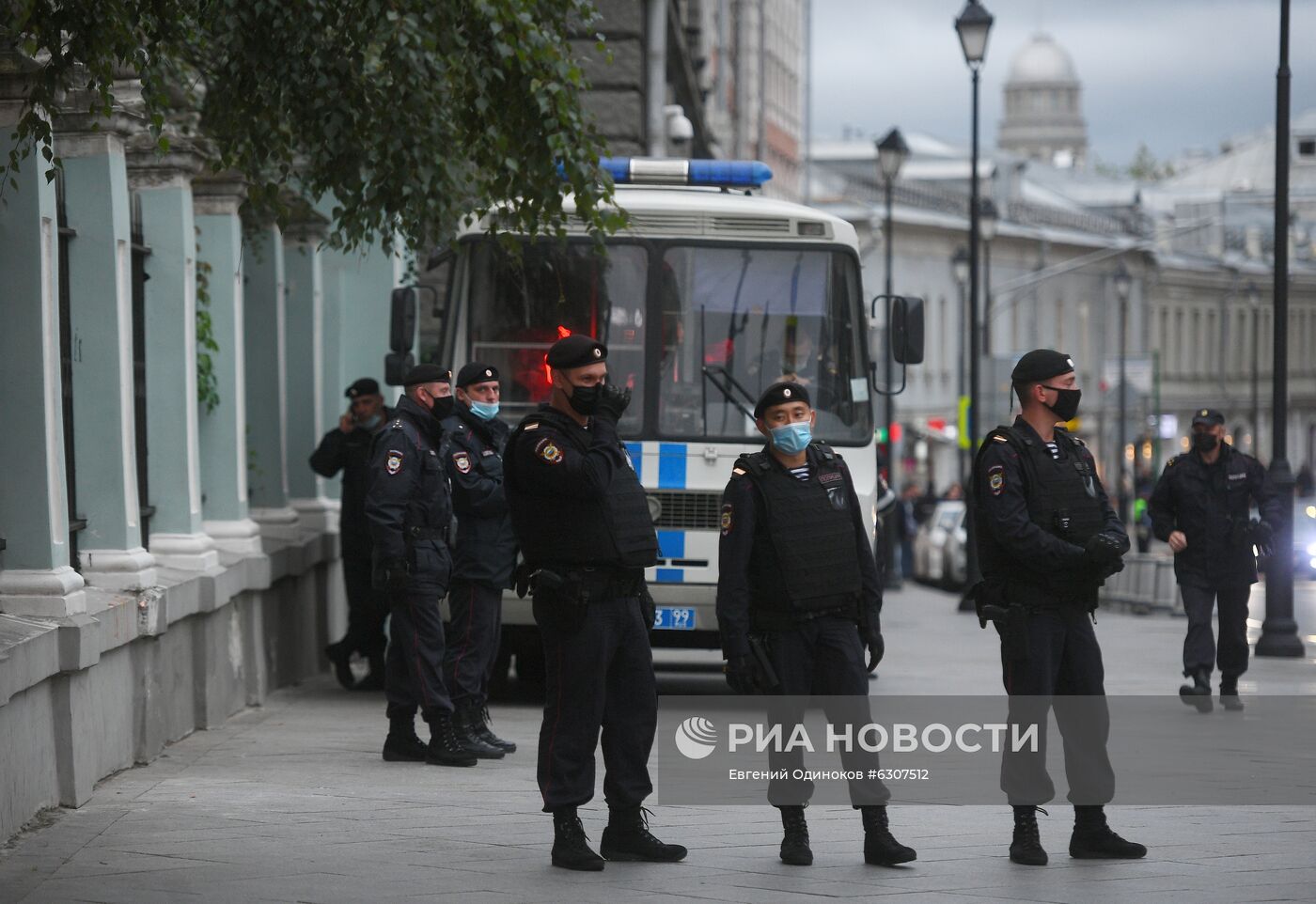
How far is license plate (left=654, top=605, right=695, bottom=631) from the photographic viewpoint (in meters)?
14.7

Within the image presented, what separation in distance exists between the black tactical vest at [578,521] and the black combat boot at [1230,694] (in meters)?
7.50

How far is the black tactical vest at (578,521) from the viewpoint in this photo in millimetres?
8664

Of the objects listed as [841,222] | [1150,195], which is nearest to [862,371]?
[841,222]

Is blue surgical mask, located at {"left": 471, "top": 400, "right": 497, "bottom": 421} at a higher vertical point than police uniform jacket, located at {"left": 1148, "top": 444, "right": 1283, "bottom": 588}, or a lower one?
higher

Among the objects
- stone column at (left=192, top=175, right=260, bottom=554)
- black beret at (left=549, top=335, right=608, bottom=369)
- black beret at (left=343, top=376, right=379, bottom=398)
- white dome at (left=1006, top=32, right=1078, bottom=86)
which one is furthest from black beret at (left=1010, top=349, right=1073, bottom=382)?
white dome at (left=1006, top=32, right=1078, bottom=86)

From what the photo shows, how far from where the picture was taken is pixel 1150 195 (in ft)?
391

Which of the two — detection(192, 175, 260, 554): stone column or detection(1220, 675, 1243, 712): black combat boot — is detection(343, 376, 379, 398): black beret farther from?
detection(1220, 675, 1243, 712): black combat boot

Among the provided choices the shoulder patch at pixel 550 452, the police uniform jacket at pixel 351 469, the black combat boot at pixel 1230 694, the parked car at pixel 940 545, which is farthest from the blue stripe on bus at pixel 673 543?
the parked car at pixel 940 545

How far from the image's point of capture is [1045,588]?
8.86 metres

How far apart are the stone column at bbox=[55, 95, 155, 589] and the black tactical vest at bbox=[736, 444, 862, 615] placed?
411 cm

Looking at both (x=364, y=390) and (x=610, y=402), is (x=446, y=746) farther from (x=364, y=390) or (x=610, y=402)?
(x=364, y=390)

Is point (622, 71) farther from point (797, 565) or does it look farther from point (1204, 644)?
point (797, 565)

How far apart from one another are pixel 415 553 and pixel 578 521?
120 inches

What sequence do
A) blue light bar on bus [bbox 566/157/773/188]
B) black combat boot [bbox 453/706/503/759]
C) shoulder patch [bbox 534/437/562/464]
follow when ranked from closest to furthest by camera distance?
shoulder patch [bbox 534/437/562/464] → black combat boot [bbox 453/706/503/759] → blue light bar on bus [bbox 566/157/773/188]
